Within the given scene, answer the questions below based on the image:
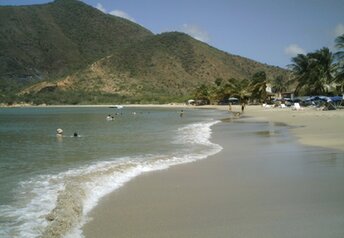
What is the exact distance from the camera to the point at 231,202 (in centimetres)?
748

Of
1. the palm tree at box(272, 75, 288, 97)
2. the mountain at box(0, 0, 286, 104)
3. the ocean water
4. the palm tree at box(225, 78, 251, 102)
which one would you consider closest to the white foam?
the ocean water

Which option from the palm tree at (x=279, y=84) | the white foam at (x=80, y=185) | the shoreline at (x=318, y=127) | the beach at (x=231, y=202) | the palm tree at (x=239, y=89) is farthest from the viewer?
the palm tree at (x=239, y=89)

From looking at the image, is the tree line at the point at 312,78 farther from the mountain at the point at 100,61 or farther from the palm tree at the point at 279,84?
the mountain at the point at 100,61

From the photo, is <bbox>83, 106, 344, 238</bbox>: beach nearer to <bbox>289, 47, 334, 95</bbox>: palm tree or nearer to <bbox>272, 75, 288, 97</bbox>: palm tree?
<bbox>289, 47, 334, 95</bbox>: palm tree

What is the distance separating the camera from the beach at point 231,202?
595cm

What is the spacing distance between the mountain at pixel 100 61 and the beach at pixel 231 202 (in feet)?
351

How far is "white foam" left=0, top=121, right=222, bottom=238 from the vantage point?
662 centimetres

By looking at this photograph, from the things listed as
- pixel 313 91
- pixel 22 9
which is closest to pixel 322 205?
pixel 313 91

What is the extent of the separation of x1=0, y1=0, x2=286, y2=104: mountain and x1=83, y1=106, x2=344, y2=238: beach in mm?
106956

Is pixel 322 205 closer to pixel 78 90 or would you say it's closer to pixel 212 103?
pixel 212 103

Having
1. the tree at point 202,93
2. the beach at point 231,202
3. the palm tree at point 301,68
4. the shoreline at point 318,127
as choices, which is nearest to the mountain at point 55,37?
the tree at point 202,93

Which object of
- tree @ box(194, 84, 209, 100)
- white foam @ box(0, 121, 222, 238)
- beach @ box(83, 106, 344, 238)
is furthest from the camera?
tree @ box(194, 84, 209, 100)

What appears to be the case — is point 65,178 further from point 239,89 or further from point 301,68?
point 239,89

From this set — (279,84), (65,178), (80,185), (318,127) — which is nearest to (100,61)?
(279,84)
